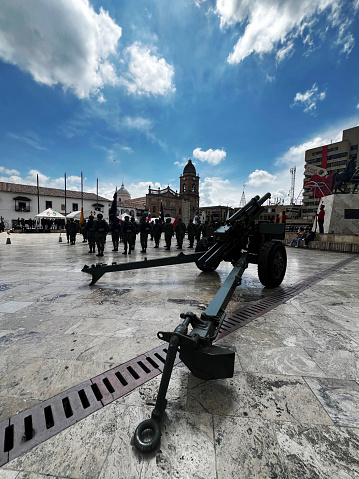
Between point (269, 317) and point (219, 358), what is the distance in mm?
1939

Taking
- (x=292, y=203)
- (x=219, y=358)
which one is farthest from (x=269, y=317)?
(x=292, y=203)

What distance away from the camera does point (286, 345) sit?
233cm

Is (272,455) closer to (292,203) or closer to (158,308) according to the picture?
(158,308)

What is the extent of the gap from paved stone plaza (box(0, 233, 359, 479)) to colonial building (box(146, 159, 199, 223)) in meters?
59.6

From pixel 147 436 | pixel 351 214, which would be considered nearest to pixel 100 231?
pixel 147 436

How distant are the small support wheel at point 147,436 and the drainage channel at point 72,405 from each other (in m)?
0.41

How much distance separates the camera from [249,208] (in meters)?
5.12

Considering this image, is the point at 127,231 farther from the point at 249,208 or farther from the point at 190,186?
the point at 190,186

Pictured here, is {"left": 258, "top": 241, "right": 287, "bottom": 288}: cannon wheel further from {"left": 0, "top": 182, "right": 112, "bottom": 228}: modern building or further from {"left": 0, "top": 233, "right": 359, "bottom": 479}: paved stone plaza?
{"left": 0, "top": 182, "right": 112, "bottom": 228}: modern building

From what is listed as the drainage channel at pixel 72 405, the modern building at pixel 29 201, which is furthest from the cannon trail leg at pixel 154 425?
the modern building at pixel 29 201

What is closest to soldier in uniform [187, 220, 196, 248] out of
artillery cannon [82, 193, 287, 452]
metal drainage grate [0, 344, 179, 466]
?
artillery cannon [82, 193, 287, 452]

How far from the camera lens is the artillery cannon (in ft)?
4.31

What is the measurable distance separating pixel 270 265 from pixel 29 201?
48.9 m

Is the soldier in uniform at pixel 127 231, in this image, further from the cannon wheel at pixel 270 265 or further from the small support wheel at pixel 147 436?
the small support wheel at pixel 147 436
